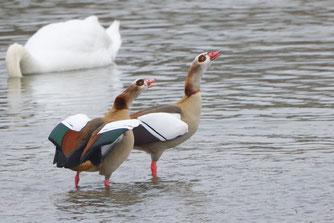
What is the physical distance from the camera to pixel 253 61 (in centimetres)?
1661

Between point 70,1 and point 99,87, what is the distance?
12422 mm

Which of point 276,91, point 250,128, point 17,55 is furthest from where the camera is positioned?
point 17,55

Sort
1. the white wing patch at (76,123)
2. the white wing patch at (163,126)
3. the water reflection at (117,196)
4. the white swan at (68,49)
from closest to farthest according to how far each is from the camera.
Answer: the water reflection at (117,196) < the white wing patch at (76,123) < the white wing patch at (163,126) < the white swan at (68,49)

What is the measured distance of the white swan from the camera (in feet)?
56.4

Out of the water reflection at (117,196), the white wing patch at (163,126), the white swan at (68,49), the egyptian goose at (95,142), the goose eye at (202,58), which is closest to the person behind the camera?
the water reflection at (117,196)

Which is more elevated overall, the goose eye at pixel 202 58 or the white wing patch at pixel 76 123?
the goose eye at pixel 202 58

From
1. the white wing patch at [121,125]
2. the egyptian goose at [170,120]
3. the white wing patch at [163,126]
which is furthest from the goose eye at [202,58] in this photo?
the white wing patch at [121,125]

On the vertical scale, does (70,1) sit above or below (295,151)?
below

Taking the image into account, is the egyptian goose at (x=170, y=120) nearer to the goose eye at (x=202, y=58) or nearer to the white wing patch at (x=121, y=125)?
the goose eye at (x=202, y=58)

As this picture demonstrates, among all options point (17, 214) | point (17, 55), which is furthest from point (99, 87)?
point (17, 214)

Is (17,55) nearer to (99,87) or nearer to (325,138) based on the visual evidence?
(99,87)

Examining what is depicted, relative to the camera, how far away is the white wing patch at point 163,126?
9156 millimetres

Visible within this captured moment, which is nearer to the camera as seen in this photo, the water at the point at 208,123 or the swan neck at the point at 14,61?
the water at the point at 208,123

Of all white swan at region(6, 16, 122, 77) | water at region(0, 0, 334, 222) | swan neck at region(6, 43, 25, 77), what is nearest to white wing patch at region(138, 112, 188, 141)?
water at region(0, 0, 334, 222)
